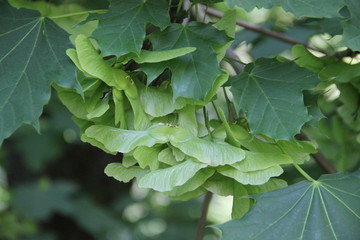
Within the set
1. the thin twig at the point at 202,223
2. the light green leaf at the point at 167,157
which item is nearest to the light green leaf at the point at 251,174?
the light green leaf at the point at 167,157

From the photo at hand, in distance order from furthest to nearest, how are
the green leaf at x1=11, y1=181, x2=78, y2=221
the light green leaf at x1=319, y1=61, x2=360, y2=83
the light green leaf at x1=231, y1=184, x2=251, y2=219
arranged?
the green leaf at x1=11, y1=181, x2=78, y2=221, the light green leaf at x1=319, y1=61, x2=360, y2=83, the light green leaf at x1=231, y1=184, x2=251, y2=219

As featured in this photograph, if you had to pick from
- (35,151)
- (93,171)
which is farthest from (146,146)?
(93,171)

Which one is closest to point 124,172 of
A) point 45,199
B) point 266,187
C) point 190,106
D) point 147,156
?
point 147,156

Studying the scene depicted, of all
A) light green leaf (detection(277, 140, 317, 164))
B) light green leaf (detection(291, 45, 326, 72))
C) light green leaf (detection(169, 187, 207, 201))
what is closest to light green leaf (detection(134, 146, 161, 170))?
light green leaf (detection(169, 187, 207, 201))

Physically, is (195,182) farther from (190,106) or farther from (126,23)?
(126,23)

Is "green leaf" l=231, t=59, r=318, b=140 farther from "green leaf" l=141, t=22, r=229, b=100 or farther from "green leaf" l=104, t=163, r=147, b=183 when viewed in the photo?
"green leaf" l=104, t=163, r=147, b=183

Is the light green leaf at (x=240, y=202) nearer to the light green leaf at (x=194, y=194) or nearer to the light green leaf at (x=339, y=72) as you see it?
the light green leaf at (x=194, y=194)

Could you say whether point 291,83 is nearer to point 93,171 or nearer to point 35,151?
point 35,151
